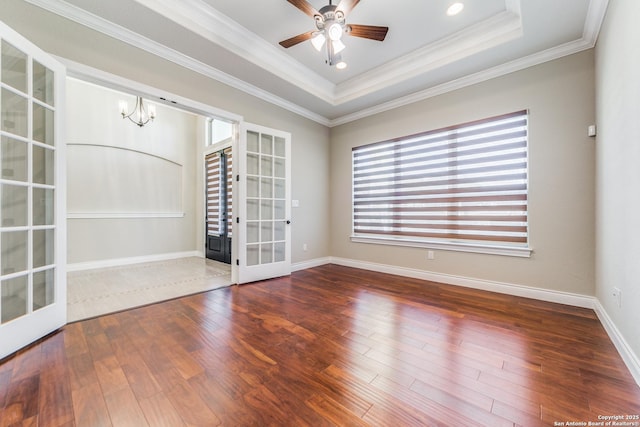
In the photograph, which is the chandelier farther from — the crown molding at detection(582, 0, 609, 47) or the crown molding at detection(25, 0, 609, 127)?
the crown molding at detection(582, 0, 609, 47)

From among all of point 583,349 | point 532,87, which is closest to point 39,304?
point 583,349

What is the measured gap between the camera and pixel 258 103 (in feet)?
13.0

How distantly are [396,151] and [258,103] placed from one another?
2.39 m

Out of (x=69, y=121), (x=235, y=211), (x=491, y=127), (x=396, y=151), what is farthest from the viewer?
(x=69, y=121)

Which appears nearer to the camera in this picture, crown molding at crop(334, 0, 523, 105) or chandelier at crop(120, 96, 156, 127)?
crown molding at crop(334, 0, 523, 105)

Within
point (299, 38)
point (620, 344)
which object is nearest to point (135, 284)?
point (299, 38)

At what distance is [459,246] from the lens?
3541 millimetres

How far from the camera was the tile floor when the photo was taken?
2.83m

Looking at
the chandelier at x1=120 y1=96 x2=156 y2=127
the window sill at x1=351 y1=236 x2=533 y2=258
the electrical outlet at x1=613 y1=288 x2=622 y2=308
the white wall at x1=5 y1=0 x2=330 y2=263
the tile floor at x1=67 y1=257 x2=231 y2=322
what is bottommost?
the tile floor at x1=67 y1=257 x2=231 y2=322

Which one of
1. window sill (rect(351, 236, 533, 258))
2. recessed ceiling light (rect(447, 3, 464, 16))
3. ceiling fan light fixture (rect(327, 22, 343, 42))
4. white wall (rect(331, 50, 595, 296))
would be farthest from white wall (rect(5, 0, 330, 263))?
recessed ceiling light (rect(447, 3, 464, 16))

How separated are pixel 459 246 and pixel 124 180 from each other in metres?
6.33

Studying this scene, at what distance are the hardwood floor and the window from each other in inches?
42.4

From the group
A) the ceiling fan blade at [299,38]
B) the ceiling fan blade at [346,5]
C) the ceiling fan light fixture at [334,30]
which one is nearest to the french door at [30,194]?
the ceiling fan blade at [299,38]

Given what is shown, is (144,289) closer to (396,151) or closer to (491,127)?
(396,151)
